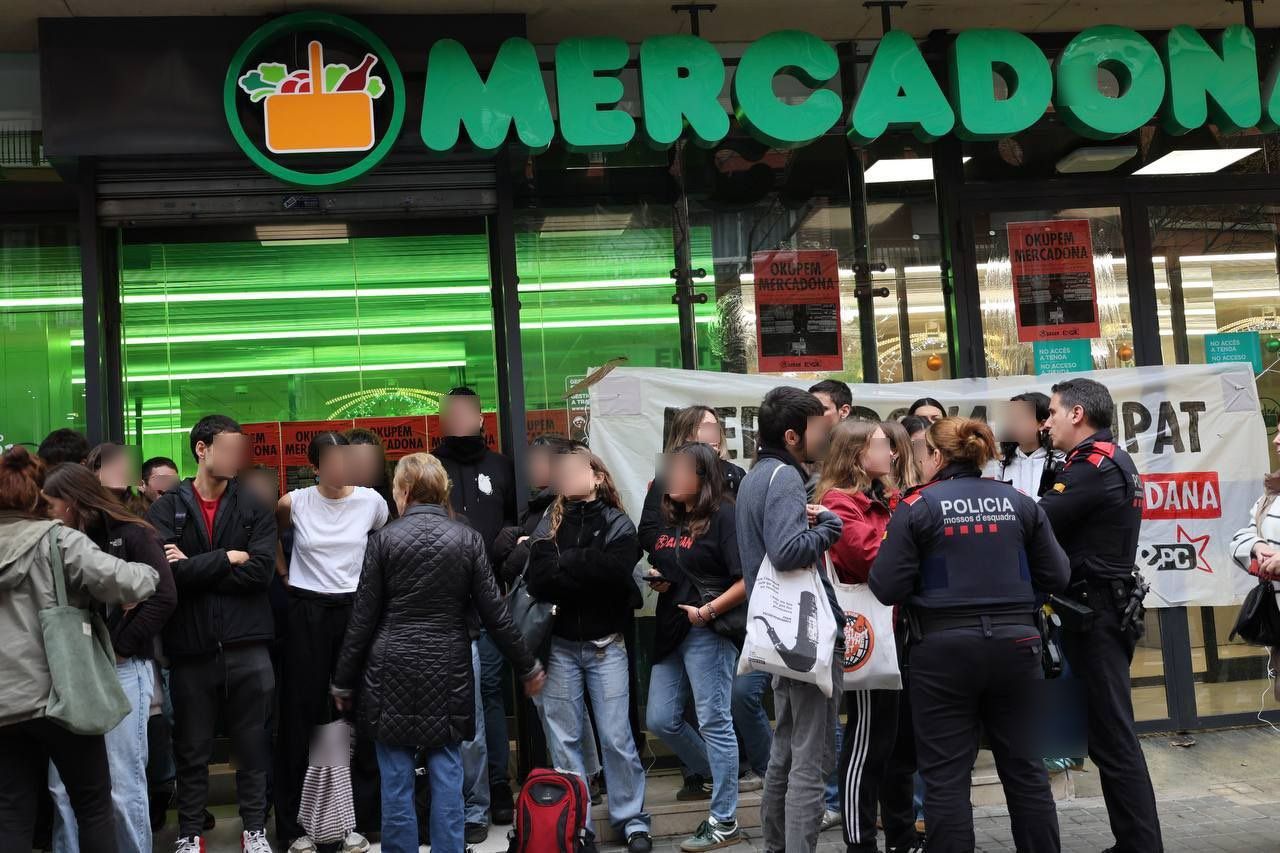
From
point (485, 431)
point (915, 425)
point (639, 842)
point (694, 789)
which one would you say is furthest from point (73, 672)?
point (915, 425)

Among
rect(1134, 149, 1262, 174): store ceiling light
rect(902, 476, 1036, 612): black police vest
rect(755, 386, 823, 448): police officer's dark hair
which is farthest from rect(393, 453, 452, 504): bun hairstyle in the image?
rect(1134, 149, 1262, 174): store ceiling light

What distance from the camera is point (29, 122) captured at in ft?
24.9

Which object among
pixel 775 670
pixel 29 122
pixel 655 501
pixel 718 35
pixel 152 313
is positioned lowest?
pixel 775 670

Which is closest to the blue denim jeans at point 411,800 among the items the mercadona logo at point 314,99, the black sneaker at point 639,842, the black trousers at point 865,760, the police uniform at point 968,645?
the black sneaker at point 639,842

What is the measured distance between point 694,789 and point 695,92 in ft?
13.2

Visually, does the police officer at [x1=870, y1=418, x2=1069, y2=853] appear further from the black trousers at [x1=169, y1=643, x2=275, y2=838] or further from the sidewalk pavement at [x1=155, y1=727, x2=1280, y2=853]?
the black trousers at [x1=169, y1=643, x2=275, y2=838]

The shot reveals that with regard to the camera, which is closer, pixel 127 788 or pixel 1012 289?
pixel 127 788

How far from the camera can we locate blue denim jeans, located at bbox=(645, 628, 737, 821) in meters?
6.21

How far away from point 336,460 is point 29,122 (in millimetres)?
3245

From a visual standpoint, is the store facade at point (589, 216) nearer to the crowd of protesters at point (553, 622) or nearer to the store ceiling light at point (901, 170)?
the store ceiling light at point (901, 170)

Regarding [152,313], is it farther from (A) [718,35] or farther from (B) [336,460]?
(A) [718,35]

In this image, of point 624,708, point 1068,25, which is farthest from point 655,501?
point 1068,25

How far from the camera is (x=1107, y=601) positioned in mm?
5535

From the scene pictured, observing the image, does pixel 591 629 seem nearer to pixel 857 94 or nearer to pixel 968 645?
pixel 968 645
